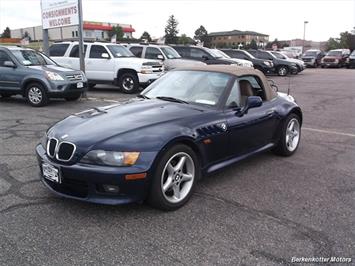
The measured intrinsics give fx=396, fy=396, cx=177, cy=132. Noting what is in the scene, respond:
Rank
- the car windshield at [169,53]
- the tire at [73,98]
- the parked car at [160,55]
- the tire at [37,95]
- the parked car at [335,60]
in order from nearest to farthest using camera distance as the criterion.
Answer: the tire at [37,95] < the tire at [73,98] < the parked car at [160,55] < the car windshield at [169,53] < the parked car at [335,60]

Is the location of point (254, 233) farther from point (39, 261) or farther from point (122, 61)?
point (122, 61)

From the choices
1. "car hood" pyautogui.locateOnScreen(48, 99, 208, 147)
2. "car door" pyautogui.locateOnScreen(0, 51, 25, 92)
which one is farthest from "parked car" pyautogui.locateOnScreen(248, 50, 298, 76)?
"car hood" pyautogui.locateOnScreen(48, 99, 208, 147)

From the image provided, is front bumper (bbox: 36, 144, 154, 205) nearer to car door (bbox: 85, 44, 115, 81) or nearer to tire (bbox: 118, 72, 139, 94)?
tire (bbox: 118, 72, 139, 94)

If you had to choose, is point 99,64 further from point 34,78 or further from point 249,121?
point 249,121

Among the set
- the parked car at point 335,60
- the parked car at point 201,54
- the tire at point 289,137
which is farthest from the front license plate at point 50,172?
the parked car at point 335,60

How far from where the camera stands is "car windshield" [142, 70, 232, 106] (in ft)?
16.2

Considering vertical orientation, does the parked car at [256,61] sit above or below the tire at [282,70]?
above

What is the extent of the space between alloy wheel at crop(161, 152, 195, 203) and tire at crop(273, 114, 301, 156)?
2179 millimetres

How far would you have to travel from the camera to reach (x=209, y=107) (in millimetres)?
4754

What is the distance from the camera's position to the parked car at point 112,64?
48.5 feet

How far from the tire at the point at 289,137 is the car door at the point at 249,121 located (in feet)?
0.91

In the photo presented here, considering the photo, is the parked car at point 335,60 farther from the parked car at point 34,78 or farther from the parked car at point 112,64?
the parked car at point 34,78

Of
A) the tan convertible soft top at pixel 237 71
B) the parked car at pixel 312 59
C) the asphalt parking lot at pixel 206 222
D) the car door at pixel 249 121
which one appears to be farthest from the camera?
the parked car at pixel 312 59

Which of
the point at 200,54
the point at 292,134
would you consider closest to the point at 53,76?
the point at 292,134
